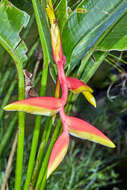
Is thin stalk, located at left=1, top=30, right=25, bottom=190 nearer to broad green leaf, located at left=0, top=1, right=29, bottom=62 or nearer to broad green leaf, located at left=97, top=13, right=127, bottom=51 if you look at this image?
broad green leaf, located at left=0, top=1, right=29, bottom=62

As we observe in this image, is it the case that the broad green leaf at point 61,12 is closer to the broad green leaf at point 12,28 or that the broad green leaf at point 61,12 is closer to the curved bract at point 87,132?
the broad green leaf at point 12,28

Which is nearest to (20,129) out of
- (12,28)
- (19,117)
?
(19,117)

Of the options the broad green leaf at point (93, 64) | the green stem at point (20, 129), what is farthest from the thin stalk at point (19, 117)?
the broad green leaf at point (93, 64)

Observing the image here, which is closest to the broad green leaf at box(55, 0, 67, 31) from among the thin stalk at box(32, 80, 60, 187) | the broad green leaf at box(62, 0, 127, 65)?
the broad green leaf at box(62, 0, 127, 65)

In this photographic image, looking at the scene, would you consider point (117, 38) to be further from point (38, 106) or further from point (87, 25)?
point (38, 106)

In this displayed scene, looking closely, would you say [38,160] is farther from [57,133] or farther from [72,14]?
[72,14]

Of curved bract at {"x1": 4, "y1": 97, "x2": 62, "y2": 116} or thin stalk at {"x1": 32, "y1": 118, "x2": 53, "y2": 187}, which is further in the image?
thin stalk at {"x1": 32, "y1": 118, "x2": 53, "y2": 187}

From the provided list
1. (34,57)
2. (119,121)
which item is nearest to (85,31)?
(34,57)
